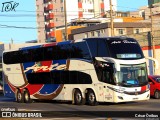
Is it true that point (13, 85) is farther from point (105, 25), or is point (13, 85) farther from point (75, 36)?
point (75, 36)

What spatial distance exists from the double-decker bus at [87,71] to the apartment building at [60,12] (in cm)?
8678

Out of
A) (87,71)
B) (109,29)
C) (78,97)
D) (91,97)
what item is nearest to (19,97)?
(78,97)

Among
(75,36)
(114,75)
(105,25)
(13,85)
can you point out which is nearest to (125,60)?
(114,75)

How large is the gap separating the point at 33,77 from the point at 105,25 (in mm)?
45277

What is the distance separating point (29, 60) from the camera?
98.8 ft

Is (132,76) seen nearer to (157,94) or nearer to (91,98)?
(91,98)

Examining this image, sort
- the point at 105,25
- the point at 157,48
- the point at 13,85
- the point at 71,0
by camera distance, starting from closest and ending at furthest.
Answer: the point at 13,85
the point at 157,48
the point at 105,25
the point at 71,0

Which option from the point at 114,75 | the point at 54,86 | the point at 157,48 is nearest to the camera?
the point at 114,75

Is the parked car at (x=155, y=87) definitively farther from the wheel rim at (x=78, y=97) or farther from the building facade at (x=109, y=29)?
the building facade at (x=109, y=29)

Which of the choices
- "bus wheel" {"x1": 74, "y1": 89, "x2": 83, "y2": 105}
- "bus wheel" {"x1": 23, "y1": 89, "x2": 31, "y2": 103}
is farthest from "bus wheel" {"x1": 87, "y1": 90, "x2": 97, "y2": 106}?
"bus wheel" {"x1": 23, "y1": 89, "x2": 31, "y2": 103}

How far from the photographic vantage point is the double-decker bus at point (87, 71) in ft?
79.3

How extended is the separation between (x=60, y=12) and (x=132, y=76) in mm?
97113

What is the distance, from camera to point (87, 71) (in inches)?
998

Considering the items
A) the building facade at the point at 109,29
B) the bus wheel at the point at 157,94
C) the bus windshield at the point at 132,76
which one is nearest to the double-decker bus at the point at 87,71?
the bus windshield at the point at 132,76
